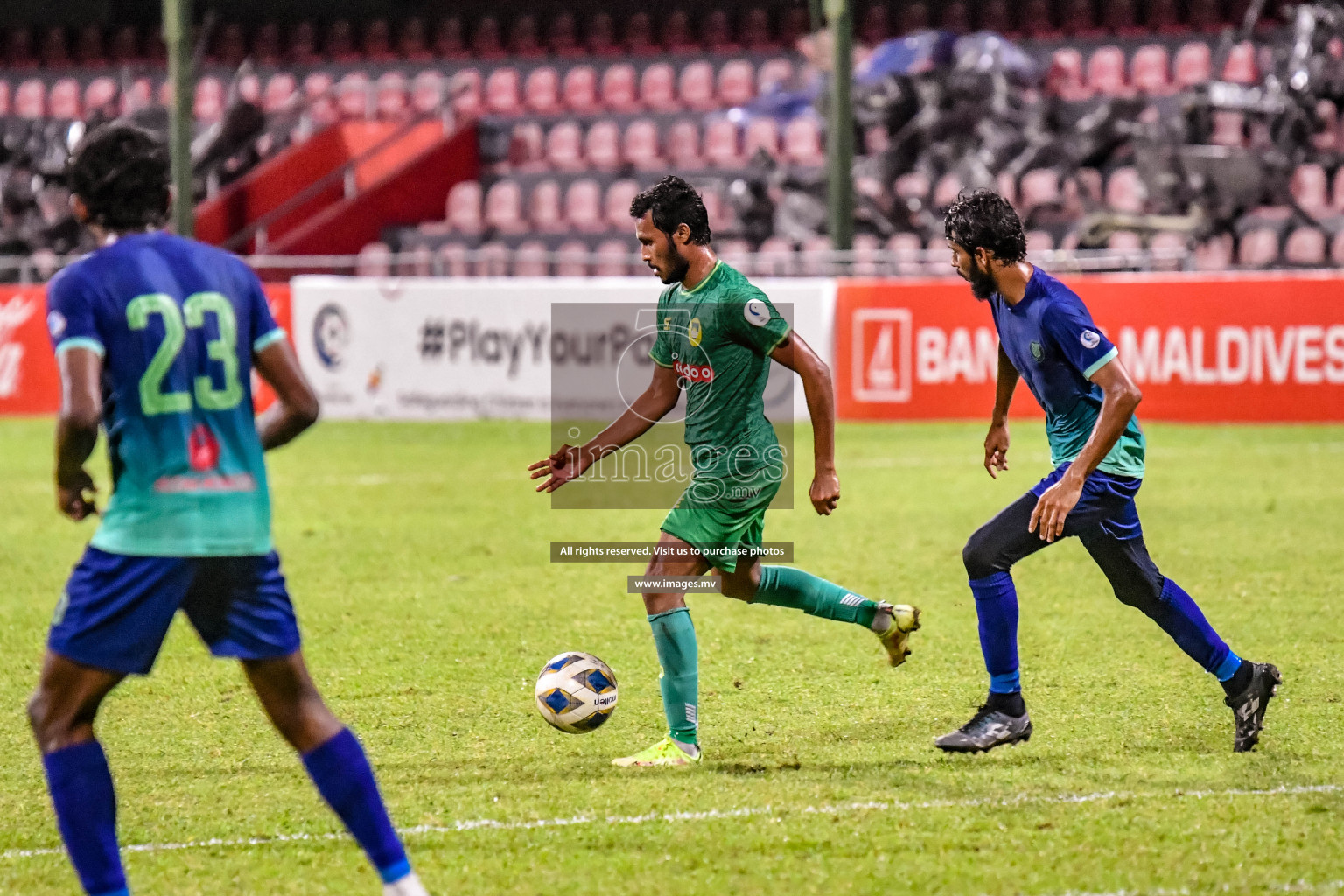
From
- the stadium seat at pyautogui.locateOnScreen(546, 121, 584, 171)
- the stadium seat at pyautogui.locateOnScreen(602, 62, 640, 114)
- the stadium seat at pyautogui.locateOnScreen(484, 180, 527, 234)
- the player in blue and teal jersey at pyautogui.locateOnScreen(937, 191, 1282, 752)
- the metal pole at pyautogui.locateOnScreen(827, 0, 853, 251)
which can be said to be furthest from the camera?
the stadium seat at pyautogui.locateOnScreen(602, 62, 640, 114)

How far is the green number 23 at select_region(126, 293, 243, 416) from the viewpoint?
3.56 metres

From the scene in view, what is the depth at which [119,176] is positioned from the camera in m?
3.61

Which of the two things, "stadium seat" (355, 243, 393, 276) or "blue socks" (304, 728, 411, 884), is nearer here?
"blue socks" (304, 728, 411, 884)

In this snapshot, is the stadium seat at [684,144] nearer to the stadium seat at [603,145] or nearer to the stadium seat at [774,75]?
the stadium seat at [603,145]

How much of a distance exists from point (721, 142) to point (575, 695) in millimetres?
19198

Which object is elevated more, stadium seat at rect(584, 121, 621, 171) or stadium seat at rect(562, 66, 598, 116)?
stadium seat at rect(562, 66, 598, 116)

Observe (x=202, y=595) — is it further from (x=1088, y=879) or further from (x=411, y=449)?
(x=411, y=449)

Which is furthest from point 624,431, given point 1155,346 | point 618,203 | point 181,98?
point 618,203

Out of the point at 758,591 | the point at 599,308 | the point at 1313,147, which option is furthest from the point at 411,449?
the point at 1313,147

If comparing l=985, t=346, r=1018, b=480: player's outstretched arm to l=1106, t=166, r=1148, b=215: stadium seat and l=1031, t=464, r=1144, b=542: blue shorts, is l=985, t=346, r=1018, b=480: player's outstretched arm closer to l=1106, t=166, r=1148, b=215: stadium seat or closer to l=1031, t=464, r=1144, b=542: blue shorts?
l=1031, t=464, r=1144, b=542: blue shorts

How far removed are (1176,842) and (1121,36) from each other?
21779mm

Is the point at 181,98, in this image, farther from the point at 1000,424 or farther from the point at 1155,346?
the point at 1000,424

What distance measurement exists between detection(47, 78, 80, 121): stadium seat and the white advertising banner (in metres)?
12.6

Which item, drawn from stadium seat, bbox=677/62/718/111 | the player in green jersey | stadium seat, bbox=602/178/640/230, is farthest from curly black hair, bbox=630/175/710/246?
stadium seat, bbox=677/62/718/111
